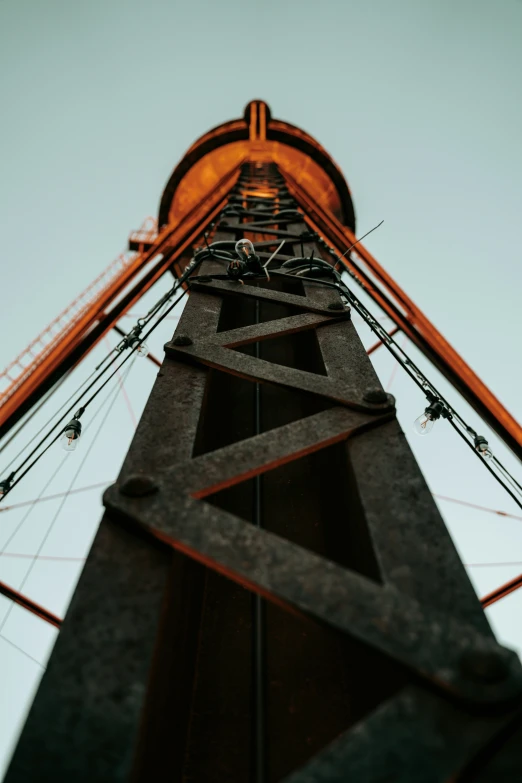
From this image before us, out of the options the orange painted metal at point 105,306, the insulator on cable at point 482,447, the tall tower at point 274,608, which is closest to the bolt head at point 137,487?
the tall tower at point 274,608

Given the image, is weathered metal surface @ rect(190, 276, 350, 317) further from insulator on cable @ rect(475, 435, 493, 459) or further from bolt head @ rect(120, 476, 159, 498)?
bolt head @ rect(120, 476, 159, 498)

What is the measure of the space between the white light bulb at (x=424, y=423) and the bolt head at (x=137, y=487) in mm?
2084

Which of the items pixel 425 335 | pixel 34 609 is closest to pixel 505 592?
pixel 425 335

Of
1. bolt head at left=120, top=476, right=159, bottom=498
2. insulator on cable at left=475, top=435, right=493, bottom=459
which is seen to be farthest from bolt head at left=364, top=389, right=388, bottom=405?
insulator on cable at left=475, top=435, right=493, bottom=459

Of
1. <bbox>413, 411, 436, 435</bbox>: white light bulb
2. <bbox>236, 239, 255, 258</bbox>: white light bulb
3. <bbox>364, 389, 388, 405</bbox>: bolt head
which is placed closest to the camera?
<bbox>364, 389, 388, 405</bbox>: bolt head

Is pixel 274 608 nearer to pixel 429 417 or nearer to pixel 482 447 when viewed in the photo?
pixel 429 417

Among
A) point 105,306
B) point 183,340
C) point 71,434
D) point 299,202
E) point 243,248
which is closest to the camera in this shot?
point 183,340

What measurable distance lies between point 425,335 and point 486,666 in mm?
3278

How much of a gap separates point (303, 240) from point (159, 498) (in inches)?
143

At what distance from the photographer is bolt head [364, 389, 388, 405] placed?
1.97 m

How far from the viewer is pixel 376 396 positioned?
6.49 ft

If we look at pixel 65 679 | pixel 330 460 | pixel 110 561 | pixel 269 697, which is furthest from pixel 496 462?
pixel 65 679

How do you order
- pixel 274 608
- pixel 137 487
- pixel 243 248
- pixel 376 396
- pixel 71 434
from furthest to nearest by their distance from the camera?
pixel 243 248, pixel 71 434, pixel 274 608, pixel 376 396, pixel 137 487

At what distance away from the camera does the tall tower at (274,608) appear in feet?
3.54
